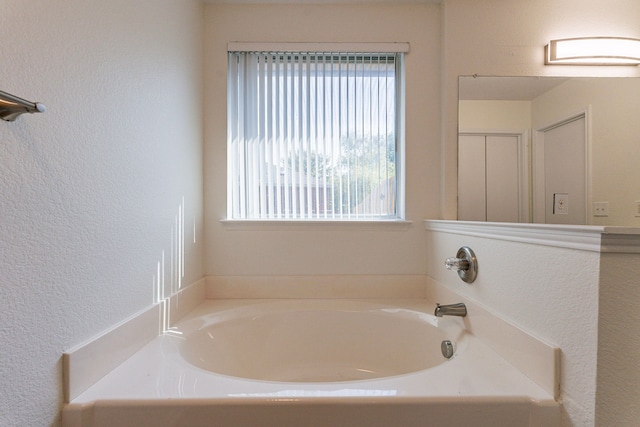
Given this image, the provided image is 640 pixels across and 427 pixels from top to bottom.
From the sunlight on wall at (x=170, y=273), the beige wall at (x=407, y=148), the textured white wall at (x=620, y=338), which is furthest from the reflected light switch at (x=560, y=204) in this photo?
the sunlight on wall at (x=170, y=273)

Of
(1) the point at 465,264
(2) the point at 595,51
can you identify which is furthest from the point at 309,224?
(2) the point at 595,51

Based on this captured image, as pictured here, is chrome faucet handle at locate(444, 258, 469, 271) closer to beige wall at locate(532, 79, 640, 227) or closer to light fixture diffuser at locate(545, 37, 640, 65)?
beige wall at locate(532, 79, 640, 227)

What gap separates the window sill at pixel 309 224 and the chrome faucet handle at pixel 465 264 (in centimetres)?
47

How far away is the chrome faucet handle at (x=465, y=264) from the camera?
1.22 m

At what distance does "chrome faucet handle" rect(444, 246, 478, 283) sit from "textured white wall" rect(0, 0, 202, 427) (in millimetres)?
1272

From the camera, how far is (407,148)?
A: 1766mm

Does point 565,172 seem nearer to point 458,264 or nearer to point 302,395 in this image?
point 458,264

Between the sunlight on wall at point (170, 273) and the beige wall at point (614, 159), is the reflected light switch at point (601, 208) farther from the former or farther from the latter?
the sunlight on wall at point (170, 273)

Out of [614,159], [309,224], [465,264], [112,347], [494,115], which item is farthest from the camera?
[309,224]

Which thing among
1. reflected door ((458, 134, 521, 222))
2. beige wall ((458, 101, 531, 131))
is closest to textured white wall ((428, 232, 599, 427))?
reflected door ((458, 134, 521, 222))

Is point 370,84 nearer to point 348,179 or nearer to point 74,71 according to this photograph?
point 348,179

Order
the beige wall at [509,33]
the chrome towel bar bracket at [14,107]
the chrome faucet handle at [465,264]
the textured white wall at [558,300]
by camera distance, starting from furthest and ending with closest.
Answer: the beige wall at [509,33], the chrome faucet handle at [465,264], the textured white wall at [558,300], the chrome towel bar bracket at [14,107]

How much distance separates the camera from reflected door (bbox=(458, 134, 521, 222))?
5.08ft

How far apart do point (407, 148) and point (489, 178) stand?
1.55ft
